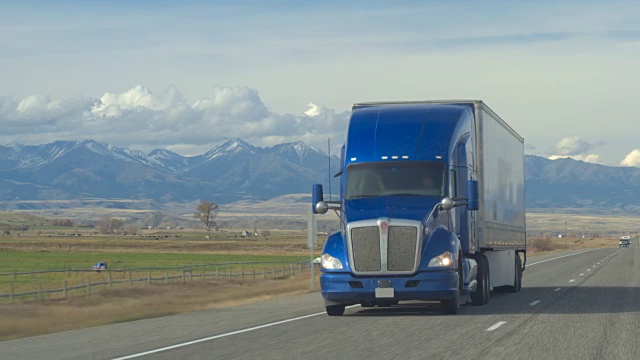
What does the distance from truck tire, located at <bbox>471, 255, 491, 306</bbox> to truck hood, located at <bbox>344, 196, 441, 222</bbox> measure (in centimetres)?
433

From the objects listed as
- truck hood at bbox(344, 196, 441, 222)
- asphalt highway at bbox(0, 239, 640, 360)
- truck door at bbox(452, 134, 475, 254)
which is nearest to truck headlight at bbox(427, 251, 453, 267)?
truck hood at bbox(344, 196, 441, 222)

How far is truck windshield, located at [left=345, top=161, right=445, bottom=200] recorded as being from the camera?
22.5 metres

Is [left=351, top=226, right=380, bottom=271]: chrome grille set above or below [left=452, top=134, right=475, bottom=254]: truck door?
below

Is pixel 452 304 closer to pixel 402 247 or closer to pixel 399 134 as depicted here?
pixel 402 247

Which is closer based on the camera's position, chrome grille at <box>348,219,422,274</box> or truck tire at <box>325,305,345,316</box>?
chrome grille at <box>348,219,422,274</box>

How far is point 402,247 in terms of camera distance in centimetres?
2141

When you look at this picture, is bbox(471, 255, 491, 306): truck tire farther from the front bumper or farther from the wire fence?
the wire fence

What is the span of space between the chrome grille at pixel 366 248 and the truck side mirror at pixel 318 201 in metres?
0.90

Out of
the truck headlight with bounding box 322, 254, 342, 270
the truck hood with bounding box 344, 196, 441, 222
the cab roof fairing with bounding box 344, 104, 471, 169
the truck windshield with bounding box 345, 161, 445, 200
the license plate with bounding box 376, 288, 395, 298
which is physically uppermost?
the cab roof fairing with bounding box 344, 104, 471, 169

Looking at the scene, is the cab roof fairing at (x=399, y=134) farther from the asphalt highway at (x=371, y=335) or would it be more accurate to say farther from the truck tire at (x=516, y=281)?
the truck tire at (x=516, y=281)

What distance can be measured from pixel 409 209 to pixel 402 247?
903mm

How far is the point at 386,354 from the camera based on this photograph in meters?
15.1

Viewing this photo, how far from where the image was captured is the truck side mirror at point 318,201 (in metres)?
22.2

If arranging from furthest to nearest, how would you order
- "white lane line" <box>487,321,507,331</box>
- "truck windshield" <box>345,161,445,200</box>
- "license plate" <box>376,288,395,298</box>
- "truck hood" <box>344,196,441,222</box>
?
"truck windshield" <box>345,161,445,200</box>
"truck hood" <box>344,196,441,222</box>
"license plate" <box>376,288,395,298</box>
"white lane line" <box>487,321,507,331</box>
